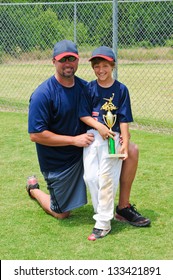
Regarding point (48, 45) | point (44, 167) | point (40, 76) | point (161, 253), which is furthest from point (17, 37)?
point (161, 253)

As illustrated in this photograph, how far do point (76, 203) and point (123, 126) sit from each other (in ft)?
2.36

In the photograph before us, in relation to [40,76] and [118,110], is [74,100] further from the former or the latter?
[40,76]

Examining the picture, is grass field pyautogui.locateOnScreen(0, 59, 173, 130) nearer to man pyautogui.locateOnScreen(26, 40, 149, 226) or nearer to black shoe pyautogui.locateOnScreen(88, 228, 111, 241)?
man pyautogui.locateOnScreen(26, 40, 149, 226)

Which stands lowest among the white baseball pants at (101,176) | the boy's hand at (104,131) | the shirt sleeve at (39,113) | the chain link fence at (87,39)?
the white baseball pants at (101,176)

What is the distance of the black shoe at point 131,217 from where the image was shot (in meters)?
4.14

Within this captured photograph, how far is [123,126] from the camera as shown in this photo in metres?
4.10

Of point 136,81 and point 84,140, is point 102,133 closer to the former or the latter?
point 84,140

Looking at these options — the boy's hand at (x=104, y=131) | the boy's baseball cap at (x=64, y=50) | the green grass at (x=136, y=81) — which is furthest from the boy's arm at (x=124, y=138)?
the green grass at (x=136, y=81)

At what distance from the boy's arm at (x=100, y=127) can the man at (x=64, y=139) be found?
98 mm

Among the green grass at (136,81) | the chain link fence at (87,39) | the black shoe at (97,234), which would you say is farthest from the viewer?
the chain link fence at (87,39)

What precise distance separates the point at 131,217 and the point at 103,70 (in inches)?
43.6

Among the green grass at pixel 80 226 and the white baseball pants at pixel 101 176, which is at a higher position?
the white baseball pants at pixel 101 176

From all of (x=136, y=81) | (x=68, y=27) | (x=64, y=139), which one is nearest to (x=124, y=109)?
(x=64, y=139)

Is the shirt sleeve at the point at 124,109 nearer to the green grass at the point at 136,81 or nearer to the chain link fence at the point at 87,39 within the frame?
the green grass at the point at 136,81
